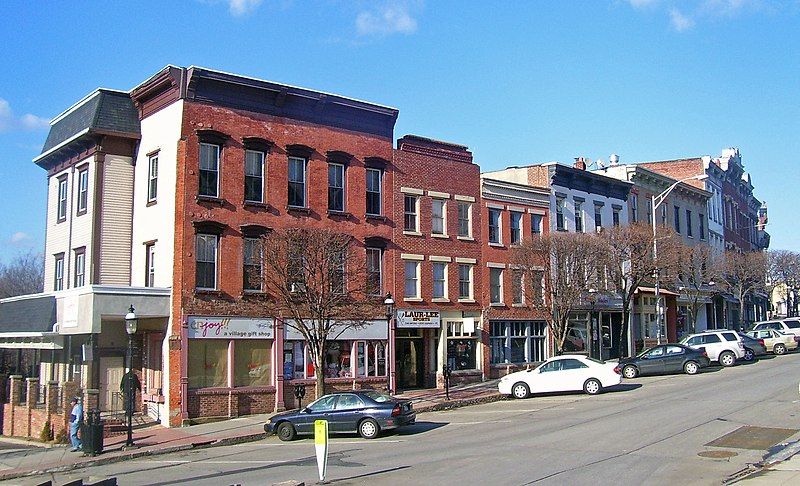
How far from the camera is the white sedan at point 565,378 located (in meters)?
30.6

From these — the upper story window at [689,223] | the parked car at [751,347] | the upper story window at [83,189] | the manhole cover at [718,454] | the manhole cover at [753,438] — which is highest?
the upper story window at [689,223]

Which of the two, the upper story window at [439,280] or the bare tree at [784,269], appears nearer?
the upper story window at [439,280]

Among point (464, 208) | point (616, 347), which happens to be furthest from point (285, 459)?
point (616, 347)

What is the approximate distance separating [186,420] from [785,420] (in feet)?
61.2

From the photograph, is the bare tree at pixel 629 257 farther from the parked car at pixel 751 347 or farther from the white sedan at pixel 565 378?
the white sedan at pixel 565 378

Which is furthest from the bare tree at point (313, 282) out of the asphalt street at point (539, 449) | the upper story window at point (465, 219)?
the upper story window at point (465, 219)

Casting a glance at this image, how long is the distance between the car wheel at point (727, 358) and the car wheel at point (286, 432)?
23656 millimetres

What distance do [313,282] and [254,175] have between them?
5639mm

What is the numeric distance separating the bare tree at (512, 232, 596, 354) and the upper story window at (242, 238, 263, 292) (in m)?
13.2

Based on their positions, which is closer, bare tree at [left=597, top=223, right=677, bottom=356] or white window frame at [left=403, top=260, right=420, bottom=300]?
white window frame at [left=403, top=260, right=420, bottom=300]

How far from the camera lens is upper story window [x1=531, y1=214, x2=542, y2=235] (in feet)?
135

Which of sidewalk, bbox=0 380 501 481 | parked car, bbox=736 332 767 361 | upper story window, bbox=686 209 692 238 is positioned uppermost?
upper story window, bbox=686 209 692 238

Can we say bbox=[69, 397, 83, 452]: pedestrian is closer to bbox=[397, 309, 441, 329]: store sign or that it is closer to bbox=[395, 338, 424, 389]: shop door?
bbox=[397, 309, 441, 329]: store sign

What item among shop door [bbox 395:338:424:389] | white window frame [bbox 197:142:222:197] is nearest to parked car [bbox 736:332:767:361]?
shop door [bbox 395:338:424:389]
